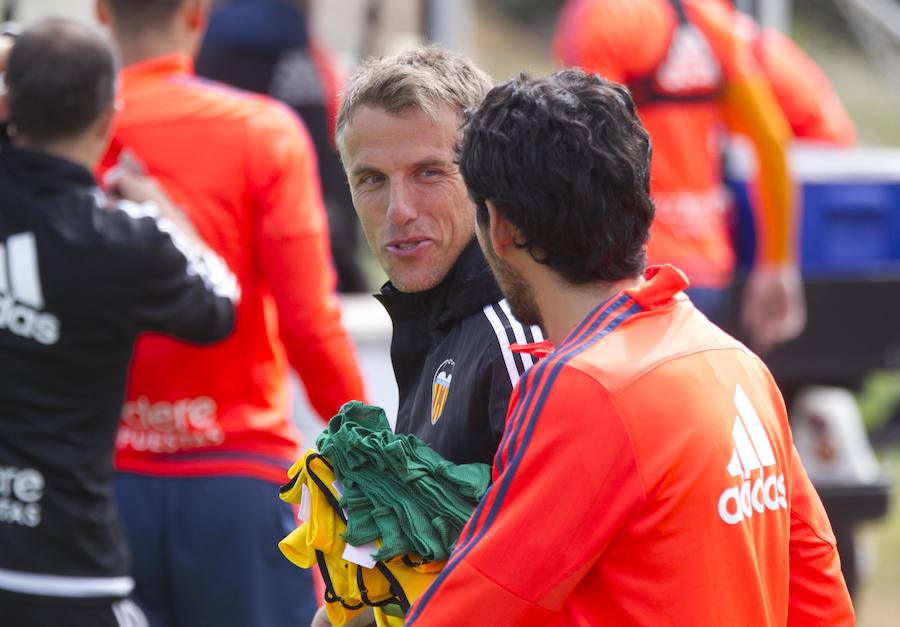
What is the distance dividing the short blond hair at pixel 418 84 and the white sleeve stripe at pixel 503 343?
284 millimetres

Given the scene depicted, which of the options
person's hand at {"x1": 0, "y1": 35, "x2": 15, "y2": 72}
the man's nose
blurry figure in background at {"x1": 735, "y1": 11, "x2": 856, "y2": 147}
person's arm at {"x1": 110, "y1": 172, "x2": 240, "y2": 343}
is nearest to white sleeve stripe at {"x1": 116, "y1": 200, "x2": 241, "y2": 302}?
person's arm at {"x1": 110, "y1": 172, "x2": 240, "y2": 343}

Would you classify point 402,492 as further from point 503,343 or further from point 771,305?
point 771,305

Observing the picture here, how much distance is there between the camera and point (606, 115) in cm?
167

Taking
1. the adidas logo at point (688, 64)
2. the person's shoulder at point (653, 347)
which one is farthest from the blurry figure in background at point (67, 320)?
the adidas logo at point (688, 64)

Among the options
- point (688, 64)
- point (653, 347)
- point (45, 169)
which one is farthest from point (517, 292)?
point (688, 64)

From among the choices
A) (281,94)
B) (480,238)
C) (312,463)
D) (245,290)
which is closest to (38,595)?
(245,290)

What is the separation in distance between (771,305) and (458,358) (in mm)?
3250

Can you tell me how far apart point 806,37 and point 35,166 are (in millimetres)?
15654

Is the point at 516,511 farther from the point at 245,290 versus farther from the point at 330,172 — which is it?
the point at 330,172

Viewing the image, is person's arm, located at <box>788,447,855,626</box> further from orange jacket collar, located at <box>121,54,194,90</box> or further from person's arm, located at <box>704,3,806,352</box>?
person's arm, located at <box>704,3,806,352</box>

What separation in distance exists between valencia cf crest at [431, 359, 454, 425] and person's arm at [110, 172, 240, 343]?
41.7 inches

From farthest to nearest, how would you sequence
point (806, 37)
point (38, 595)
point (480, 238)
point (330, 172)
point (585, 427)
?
point (806, 37)
point (330, 172)
point (38, 595)
point (480, 238)
point (585, 427)

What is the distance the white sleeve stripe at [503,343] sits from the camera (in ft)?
5.91

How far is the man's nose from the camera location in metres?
2.00
